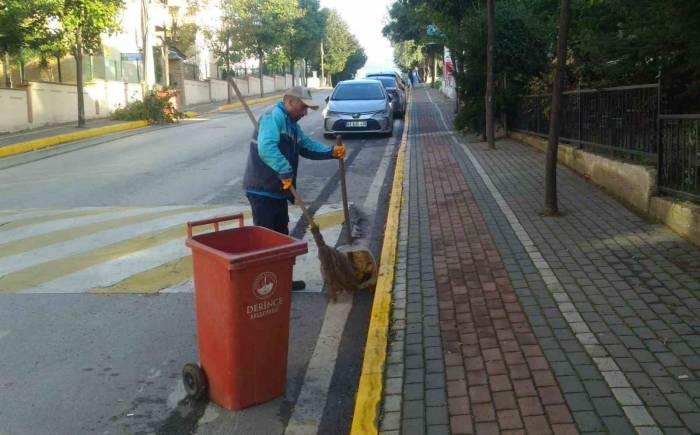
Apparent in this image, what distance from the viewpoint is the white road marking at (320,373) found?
4.07m

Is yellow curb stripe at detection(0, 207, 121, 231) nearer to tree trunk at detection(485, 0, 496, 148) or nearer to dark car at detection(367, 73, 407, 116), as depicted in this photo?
tree trunk at detection(485, 0, 496, 148)

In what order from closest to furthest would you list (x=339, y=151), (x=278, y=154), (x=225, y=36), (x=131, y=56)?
(x=278, y=154) < (x=339, y=151) < (x=131, y=56) < (x=225, y=36)

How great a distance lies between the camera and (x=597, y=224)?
7.84m

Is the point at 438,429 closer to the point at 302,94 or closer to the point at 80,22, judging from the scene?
the point at 302,94

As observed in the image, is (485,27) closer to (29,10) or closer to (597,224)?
(597,224)

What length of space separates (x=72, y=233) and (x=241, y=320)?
5432 mm

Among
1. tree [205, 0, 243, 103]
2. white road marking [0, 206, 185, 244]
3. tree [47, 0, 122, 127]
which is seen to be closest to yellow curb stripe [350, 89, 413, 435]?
white road marking [0, 206, 185, 244]

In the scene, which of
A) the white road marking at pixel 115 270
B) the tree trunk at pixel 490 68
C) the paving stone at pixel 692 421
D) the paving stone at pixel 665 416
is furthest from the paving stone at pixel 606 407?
the tree trunk at pixel 490 68

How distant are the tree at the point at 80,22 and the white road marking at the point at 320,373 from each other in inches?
732

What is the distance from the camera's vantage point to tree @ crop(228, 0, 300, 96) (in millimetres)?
42834

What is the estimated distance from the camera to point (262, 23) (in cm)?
4575

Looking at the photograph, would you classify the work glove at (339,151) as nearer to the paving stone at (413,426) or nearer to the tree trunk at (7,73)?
the paving stone at (413,426)

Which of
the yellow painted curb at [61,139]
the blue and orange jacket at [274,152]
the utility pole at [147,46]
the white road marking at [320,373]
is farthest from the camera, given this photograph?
the utility pole at [147,46]

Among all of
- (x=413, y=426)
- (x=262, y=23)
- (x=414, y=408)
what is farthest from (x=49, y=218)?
(x=262, y=23)
